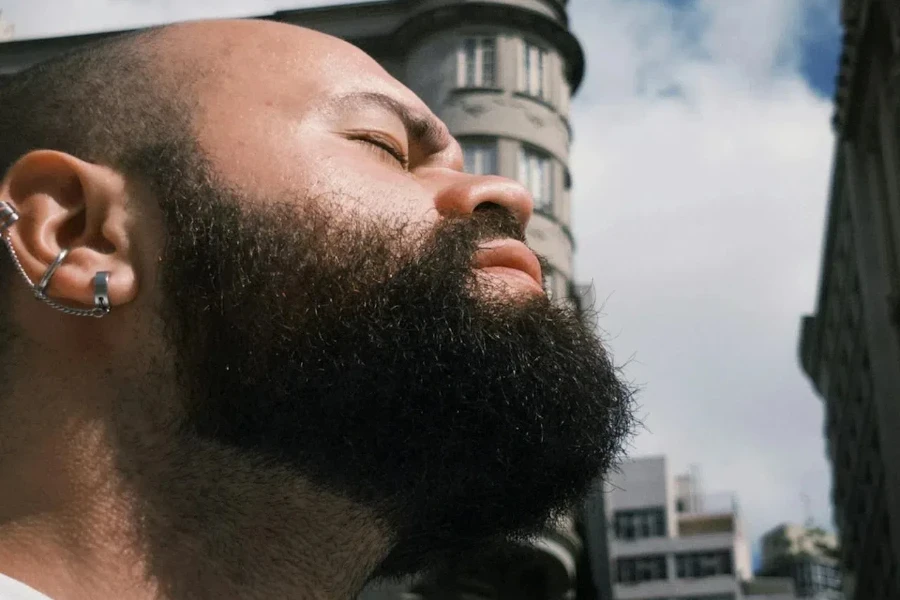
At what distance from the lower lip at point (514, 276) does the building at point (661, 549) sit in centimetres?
8528

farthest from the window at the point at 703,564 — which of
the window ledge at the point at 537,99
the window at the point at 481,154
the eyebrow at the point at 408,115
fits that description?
the eyebrow at the point at 408,115

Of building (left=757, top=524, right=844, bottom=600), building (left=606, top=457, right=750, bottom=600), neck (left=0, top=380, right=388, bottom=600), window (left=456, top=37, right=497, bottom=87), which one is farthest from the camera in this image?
building (left=757, top=524, right=844, bottom=600)

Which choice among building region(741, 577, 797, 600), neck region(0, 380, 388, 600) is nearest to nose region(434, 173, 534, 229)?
neck region(0, 380, 388, 600)

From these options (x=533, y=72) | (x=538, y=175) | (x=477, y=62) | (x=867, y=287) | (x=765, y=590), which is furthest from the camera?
(x=765, y=590)

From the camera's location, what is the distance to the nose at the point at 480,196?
2.65 metres

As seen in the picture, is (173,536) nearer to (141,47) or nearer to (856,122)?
(141,47)

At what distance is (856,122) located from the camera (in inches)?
1367

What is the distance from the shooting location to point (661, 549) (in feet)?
285

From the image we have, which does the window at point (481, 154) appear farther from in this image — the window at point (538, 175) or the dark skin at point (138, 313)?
the dark skin at point (138, 313)

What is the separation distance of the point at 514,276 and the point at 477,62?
1916 cm

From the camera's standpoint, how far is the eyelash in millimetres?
2730

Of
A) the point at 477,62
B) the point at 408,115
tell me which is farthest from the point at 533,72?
the point at 408,115

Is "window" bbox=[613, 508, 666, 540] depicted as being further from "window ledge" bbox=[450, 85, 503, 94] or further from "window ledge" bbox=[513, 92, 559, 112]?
"window ledge" bbox=[450, 85, 503, 94]

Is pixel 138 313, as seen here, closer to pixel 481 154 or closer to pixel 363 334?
pixel 363 334
